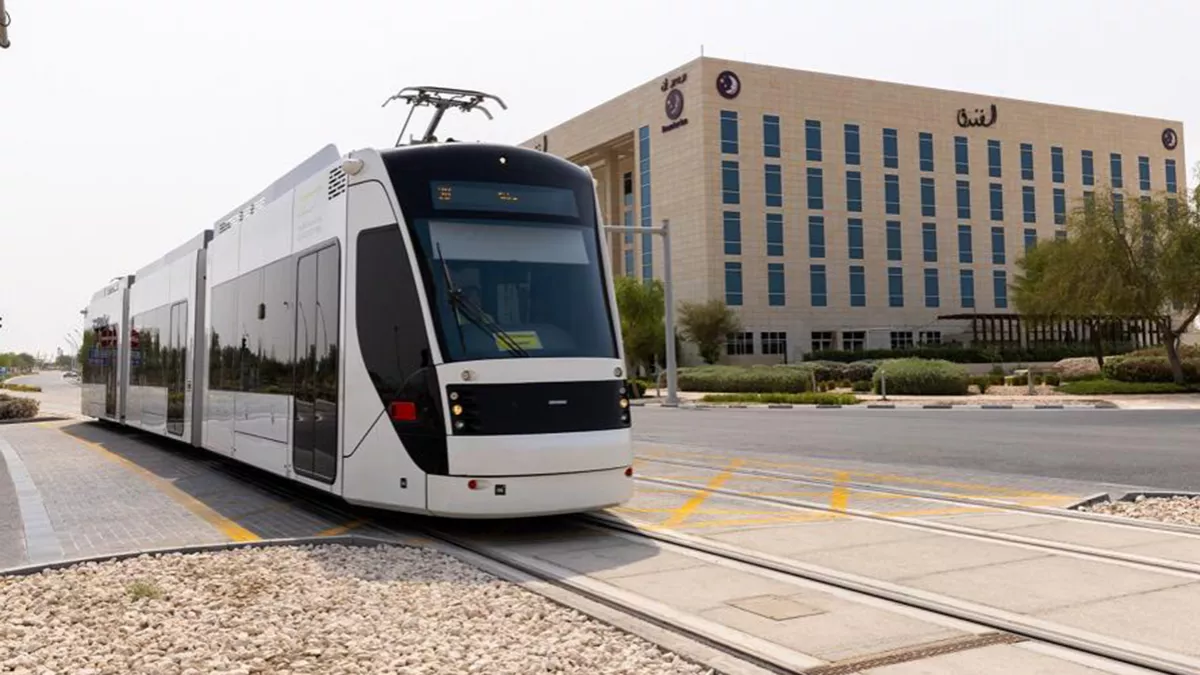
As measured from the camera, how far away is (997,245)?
240ft

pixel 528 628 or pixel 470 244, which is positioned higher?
pixel 470 244

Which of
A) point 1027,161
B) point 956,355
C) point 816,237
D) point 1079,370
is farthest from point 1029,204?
point 1079,370

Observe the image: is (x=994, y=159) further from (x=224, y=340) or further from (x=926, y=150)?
(x=224, y=340)

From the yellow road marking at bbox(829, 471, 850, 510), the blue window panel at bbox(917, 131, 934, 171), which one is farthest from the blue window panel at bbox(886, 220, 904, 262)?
the yellow road marking at bbox(829, 471, 850, 510)

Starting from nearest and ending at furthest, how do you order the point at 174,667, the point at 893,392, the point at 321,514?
1. the point at 174,667
2. the point at 321,514
3. the point at 893,392

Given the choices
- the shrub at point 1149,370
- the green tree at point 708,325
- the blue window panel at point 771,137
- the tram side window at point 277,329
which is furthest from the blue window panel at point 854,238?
the tram side window at point 277,329

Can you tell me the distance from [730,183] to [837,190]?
8747mm

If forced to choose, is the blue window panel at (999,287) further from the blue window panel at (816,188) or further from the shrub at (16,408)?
the shrub at (16,408)

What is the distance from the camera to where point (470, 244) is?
8328mm

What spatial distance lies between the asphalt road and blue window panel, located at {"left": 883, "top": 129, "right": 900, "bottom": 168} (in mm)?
41730

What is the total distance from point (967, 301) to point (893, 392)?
113 feet

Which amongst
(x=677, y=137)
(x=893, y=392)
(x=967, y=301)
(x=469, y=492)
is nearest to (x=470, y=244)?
(x=469, y=492)

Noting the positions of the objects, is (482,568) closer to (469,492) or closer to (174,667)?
(469,492)

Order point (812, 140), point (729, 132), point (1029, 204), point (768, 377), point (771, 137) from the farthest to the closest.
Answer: point (1029, 204) → point (812, 140) → point (771, 137) → point (729, 132) → point (768, 377)
